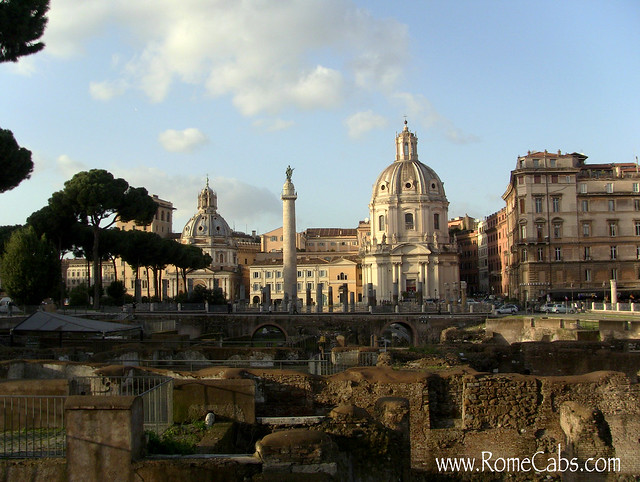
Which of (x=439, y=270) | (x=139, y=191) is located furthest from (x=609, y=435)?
(x=439, y=270)

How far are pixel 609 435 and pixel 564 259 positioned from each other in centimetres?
5649

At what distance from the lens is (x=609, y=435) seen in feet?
42.2

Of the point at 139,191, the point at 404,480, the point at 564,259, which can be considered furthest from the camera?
the point at 564,259

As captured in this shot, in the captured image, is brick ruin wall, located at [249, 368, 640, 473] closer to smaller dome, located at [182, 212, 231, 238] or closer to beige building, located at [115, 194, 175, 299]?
beige building, located at [115, 194, 175, 299]

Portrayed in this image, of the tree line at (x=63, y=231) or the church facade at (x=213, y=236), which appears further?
the church facade at (x=213, y=236)

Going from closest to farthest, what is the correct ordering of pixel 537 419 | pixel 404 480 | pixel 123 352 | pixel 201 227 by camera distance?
pixel 404 480, pixel 537 419, pixel 123 352, pixel 201 227

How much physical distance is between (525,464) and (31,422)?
29.6ft

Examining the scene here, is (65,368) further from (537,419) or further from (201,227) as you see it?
(201,227)

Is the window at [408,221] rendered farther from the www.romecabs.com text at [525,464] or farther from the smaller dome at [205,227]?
the www.romecabs.com text at [525,464]

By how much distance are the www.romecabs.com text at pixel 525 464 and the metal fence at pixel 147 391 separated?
5972 millimetres

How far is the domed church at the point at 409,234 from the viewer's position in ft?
304

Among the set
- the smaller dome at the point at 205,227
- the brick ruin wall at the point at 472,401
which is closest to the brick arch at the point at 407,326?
the brick ruin wall at the point at 472,401

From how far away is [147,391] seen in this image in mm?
9734

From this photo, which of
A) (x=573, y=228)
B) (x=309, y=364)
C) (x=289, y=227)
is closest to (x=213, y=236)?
(x=289, y=227)
